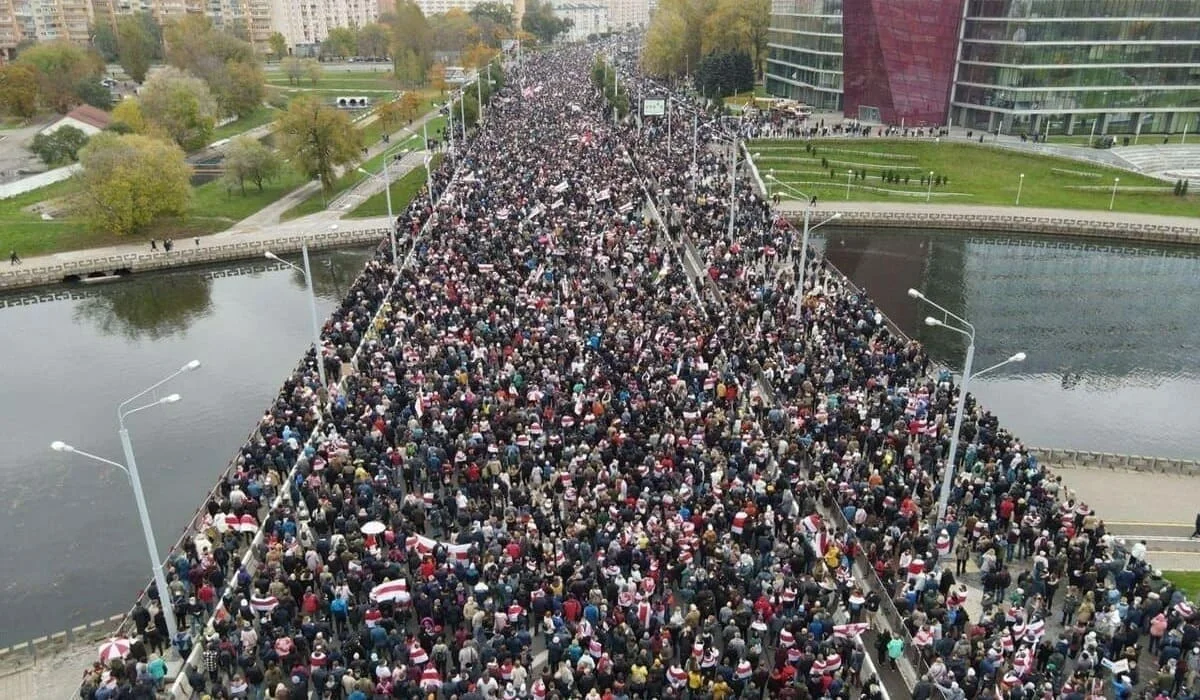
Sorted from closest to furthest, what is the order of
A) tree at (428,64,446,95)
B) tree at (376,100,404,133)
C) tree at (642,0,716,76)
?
tree at (376,100,404,133), tree at (642,0,716,76), tree at (428,64,446,95)

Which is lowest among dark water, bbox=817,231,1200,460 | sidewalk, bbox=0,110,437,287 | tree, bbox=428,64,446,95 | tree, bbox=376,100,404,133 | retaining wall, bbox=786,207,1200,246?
dark water, bbox=817,231,1200,460

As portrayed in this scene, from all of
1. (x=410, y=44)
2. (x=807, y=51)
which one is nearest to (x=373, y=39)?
(x=410, y=44)

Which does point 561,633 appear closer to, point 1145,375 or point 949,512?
point 949,512

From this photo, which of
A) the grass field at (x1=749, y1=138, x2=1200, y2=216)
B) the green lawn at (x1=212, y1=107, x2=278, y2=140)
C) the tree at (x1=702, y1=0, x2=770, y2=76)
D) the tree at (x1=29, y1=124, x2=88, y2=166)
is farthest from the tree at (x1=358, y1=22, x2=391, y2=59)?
the grass field at (x1=749, y1=138, x2=1200, y2=216)

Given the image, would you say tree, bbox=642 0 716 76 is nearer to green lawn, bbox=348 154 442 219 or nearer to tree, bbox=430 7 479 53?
green lawn, bbox=348 154 442 219

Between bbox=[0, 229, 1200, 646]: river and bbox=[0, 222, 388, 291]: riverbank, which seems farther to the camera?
bbox=[0, 222, 388, 291]: riverbank

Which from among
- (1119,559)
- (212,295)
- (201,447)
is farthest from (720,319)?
(212,295)

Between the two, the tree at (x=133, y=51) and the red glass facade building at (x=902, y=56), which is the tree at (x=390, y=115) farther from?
the tree at (x=133, y=51)
